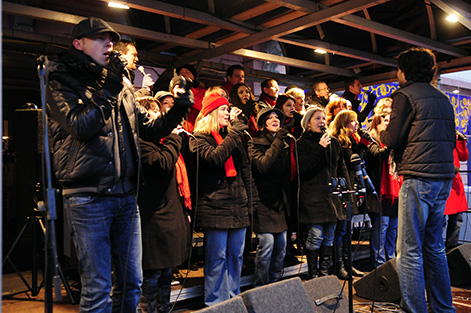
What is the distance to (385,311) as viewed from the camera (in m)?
3.73

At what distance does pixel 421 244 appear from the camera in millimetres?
3156

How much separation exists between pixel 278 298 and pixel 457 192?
420cm

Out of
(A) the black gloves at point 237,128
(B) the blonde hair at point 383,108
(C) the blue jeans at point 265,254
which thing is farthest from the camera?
(B) the blonde hair at point 383,108

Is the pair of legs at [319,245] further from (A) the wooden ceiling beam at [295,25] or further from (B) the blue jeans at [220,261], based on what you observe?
(A) the wooden ceiling beam at [295,25]

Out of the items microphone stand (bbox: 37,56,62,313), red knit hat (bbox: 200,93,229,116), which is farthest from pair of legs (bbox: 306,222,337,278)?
microphone stand (bbox: 37,56,62,313)

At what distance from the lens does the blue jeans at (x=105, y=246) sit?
7.43 feet

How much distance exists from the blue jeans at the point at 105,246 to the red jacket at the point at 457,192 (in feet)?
14.7

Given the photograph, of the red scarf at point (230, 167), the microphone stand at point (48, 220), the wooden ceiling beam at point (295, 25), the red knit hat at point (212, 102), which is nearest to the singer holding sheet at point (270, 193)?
the red scarf at point (230, 167)

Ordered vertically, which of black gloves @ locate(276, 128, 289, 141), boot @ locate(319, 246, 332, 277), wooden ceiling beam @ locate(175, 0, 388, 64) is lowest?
boot @ locate(319, 246, 332, 277)

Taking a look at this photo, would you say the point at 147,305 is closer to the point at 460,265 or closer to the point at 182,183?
the point at 182,183

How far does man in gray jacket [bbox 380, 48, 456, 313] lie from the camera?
3.12 metres

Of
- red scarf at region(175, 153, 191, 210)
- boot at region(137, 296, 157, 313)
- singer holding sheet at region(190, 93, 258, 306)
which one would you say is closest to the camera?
boot at region(137, 296, 157, 313)

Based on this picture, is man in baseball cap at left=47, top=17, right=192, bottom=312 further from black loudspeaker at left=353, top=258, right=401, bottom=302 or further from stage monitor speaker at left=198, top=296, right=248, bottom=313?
black loudspeaker at left=353, top=258, right=401, bottom=302

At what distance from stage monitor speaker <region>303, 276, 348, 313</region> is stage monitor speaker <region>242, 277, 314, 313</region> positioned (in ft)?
1.01
